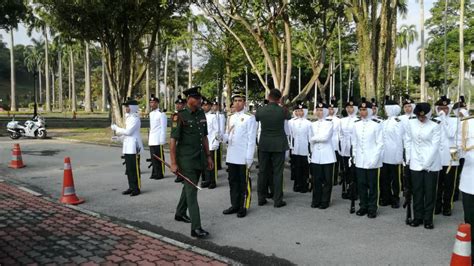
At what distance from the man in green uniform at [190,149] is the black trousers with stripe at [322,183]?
248 centimetres

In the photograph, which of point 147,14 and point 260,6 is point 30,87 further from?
point 260,6

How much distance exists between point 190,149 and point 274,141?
199 centimetres

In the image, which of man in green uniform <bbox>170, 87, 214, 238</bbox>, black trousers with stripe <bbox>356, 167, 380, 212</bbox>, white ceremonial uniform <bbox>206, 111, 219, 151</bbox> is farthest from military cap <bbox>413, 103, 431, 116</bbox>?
white ceremonial uniform <bbox>206, 111, 219, 151</bbox>

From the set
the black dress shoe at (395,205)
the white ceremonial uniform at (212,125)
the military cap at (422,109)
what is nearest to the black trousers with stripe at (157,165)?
the white ceremonial uniform at (212,125)

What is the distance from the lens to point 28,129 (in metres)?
21.8

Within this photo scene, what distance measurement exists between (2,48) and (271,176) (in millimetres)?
124702

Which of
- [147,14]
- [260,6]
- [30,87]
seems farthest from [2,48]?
[260,6]

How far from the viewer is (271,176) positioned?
8.44 meters

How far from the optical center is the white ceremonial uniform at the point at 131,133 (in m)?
8.43

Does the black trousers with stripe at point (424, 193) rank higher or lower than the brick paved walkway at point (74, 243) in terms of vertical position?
higher

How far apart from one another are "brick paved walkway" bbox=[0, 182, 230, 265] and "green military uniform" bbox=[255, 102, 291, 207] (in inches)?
105

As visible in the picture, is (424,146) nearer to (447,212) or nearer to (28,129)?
(447,212)

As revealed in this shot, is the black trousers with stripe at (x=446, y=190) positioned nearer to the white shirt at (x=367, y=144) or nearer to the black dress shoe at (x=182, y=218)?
the white shirt at (x=367, y=144)

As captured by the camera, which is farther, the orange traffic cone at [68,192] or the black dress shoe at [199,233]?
the orange traffic cone at [68,192]
